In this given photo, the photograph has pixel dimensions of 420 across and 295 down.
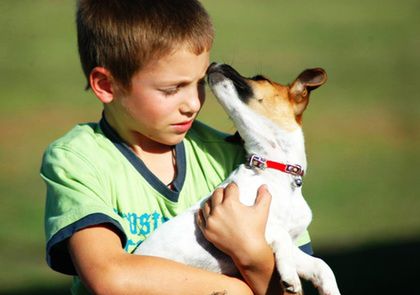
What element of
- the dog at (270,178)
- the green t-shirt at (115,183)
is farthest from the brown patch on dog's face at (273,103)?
the green t-shirt at (115,183)

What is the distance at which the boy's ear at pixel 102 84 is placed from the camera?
2.79 metres

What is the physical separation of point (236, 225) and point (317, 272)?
0.89 ft

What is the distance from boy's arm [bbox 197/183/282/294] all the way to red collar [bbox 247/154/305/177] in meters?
0.17

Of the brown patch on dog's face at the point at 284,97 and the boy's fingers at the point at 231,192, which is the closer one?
the boy's fingers at the point at 231,192

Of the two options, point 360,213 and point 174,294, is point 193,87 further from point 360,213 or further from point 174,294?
point 360,213

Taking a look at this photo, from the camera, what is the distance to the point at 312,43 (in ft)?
38.2

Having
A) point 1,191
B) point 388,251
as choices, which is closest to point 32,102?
point 1,191

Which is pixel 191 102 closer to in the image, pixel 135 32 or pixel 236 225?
pixel 135 32

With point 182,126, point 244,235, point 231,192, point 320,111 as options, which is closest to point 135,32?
point 182,126

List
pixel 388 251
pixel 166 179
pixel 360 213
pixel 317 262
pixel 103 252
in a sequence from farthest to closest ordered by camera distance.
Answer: pixel 360 213 < pixel 388 251 < pixel 166 179 < pixel 317 262 < pixel 103 252

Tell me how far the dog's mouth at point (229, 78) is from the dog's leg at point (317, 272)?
1.86ft

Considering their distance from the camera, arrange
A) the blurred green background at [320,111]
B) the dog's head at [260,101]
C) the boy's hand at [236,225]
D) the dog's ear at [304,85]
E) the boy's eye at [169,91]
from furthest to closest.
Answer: the blurred green background at [320,111] → the dog's ear at [304,85] → the dog's head at [260,101] → the boy's eye at [169,91] → the boy's hand at [236,225]

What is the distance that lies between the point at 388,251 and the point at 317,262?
2.70 meters

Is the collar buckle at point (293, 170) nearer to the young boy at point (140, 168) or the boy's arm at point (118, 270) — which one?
the young boy at point (140, 168)
